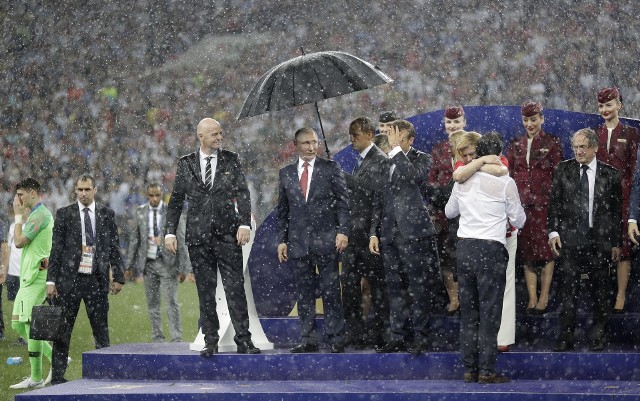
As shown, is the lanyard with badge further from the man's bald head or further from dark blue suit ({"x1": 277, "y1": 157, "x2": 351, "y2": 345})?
dark blue suit ({"x1": 277, "y1": 157, "x2": 351, "y2": 345})

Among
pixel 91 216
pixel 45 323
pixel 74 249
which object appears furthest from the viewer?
pixel 91 216

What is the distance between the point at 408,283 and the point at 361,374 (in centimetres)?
66

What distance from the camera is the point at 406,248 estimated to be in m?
6.95

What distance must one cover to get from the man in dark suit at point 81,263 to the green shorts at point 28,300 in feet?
1.33

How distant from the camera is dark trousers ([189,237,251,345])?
7207 millimetres

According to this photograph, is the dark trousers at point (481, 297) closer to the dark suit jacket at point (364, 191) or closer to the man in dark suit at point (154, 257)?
the dark suit jacket at point (364, 191)

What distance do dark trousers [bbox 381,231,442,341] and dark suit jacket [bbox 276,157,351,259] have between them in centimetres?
39

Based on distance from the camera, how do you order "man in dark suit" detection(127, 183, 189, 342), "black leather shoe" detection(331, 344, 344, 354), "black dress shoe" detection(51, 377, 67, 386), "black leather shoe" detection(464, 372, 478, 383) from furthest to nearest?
"man in dark suit" detection(127, 183, 189, 342), "black dress shoe" detection(51, 377, 67, 386), "black leather shoe" detection(331, 344, 344, 354), "black leather shoe" detection(464, 372, 478, 383)

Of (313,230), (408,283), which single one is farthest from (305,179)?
(408,283)

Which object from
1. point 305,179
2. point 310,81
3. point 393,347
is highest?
point 310,81

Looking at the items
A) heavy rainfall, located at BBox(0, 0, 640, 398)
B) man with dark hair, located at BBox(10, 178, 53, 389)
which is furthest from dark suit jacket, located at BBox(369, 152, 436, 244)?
heavy rainfall, located at BBox(0, 0, 640, 398)

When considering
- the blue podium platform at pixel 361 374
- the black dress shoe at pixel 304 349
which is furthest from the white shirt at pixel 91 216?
the black dress shoe at pixel 304 349

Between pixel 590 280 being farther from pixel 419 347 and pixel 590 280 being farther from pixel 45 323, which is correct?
pixel 45 323

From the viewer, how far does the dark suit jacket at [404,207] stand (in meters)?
6.91
